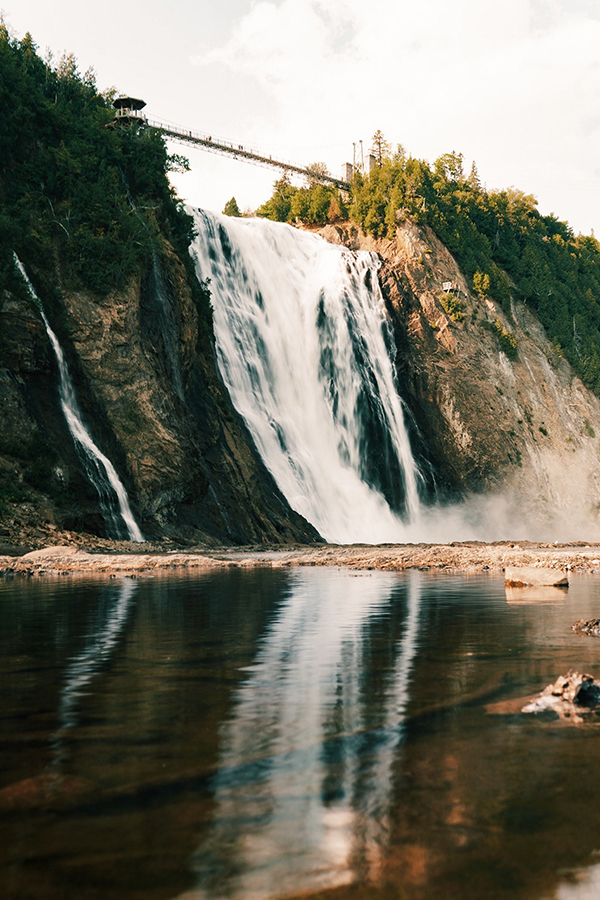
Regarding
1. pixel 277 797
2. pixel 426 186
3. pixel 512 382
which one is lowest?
pixel 277 797

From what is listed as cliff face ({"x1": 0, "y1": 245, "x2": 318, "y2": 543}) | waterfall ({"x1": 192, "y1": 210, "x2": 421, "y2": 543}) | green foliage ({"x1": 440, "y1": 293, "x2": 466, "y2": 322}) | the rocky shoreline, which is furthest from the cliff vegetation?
the rocky shoreline

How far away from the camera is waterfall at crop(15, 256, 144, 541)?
28562mm

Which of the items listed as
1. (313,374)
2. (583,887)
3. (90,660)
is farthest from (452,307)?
(583,887)

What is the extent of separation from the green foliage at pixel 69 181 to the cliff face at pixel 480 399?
24361 mm

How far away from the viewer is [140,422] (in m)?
32.0

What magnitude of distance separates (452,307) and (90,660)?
54.6m

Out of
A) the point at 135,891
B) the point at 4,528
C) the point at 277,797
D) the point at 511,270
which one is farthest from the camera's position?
the point at 511,270

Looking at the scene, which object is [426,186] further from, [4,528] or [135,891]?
[135,891]

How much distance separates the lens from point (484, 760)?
4902 mm

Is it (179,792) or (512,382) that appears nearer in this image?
(179,792)

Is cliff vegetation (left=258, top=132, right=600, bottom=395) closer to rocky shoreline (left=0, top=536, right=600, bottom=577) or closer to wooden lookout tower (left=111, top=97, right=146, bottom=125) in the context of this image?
wooden lookout tower (left=111, top=97, right=146, bottom=125)

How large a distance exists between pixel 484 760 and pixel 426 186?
217 feet

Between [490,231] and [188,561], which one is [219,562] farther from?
[490,231]

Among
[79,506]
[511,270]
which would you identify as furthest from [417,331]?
[79,506]
